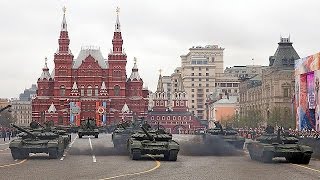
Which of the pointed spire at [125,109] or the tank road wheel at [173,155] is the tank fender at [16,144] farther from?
the pointed spire at [125,109]

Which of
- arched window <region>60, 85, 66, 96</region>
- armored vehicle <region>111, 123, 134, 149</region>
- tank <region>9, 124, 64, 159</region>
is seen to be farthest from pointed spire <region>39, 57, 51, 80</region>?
tank <region>9, 124, 64, 159</region>

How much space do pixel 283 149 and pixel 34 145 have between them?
1165 cm

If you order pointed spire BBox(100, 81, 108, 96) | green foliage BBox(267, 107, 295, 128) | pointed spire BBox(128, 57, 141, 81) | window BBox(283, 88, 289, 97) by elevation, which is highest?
pointed spire BBox(128, 57, 141, 81)

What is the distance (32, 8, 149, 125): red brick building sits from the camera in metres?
129

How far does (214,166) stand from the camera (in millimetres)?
25828

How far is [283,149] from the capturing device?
2873 cm

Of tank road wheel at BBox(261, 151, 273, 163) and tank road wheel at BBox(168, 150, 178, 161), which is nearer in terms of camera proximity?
tank road wheel at BBox(261, 151, 273, 163)

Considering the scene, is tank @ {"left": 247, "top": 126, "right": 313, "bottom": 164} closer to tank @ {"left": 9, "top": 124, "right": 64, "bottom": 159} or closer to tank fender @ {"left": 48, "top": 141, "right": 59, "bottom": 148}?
tank fender @ {"left": 48, "top": 141, "right": 59, "bottom": 148}

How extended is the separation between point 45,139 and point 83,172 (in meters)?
9.91

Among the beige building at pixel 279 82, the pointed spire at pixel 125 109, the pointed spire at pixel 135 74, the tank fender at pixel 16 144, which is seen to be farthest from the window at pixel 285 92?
the tank fender at pixel 16 144

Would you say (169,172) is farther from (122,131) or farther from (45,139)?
(122,131)

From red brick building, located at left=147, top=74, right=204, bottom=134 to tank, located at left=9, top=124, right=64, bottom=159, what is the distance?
111 m

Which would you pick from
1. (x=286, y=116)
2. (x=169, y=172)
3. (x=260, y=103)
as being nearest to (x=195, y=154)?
(x=169, y=172)

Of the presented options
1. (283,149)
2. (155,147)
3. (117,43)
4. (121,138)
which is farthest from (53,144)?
(117,43)
